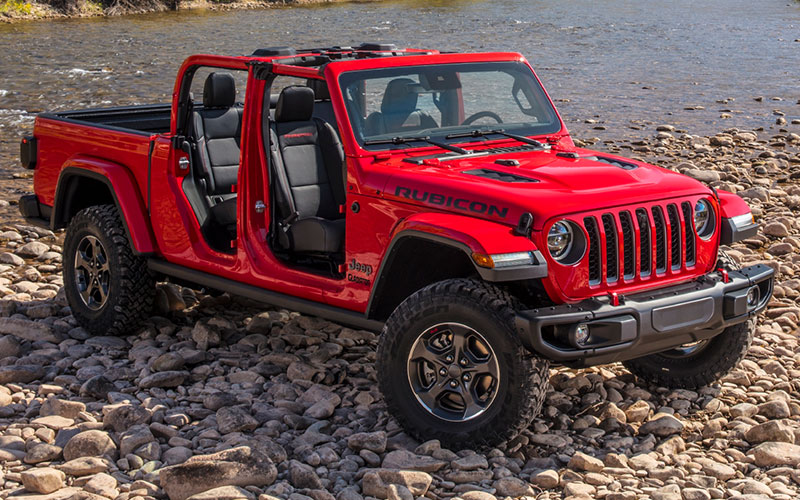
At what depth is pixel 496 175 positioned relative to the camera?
504cm

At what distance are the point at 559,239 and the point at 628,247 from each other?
1.23ft

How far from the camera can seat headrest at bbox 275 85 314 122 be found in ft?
18.1

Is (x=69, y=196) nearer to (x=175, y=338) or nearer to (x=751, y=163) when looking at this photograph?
(x=175, y=338)

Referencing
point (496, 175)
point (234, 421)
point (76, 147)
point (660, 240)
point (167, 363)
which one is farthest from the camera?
point (76, 147)

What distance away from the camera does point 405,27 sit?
33219 millimetres

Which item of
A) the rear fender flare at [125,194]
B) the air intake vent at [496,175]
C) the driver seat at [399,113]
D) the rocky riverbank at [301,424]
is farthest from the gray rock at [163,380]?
the air intake vent at [496,175]

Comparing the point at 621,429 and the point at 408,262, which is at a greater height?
the point at 408,262

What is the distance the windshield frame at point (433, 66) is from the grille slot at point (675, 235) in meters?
1.17

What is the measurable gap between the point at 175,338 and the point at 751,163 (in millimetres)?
8978

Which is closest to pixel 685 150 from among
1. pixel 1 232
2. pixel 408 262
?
pixel 1 232

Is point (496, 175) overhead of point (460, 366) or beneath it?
overhead

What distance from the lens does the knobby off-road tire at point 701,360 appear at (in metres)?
5.37

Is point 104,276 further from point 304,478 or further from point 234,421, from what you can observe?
point 304,478

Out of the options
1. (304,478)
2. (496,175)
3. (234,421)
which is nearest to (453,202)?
(496,175)
